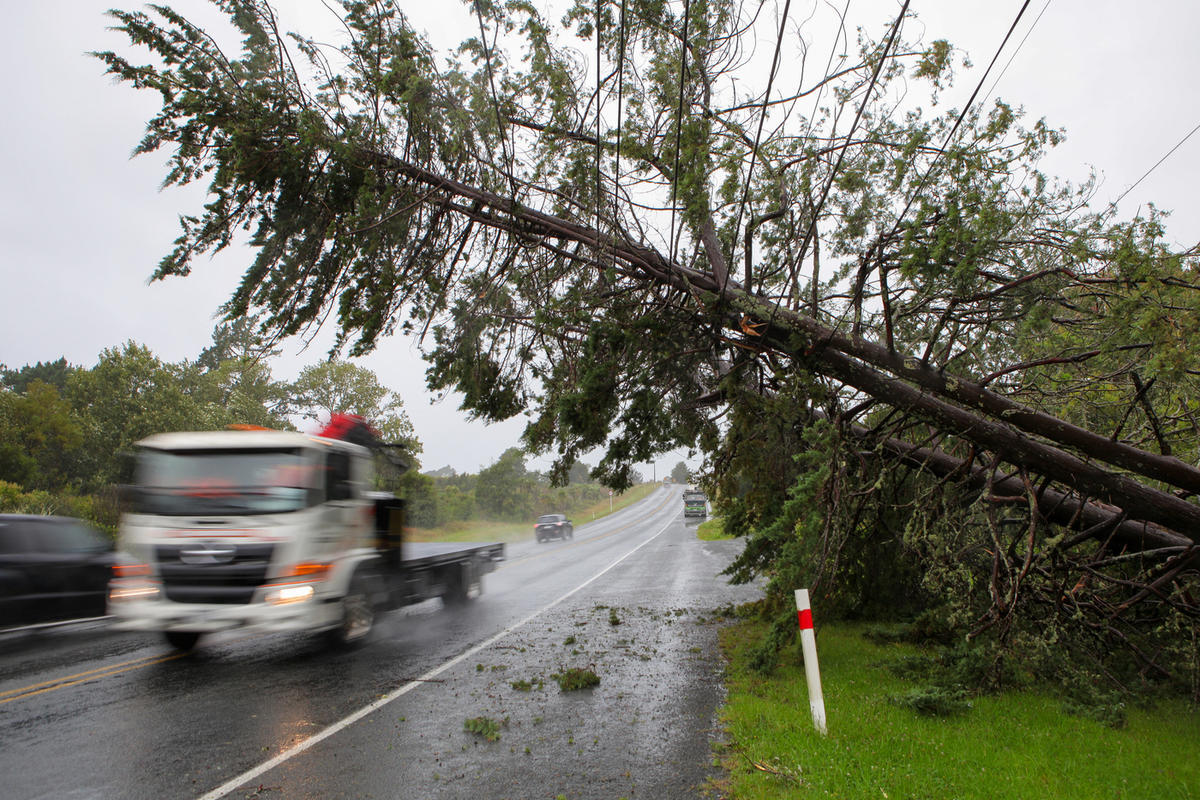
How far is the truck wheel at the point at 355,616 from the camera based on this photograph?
26.3 feet

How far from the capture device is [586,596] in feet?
45.3

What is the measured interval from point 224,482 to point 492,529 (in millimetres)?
41635

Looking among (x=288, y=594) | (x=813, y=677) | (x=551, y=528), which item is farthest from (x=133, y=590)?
(x=551, y=528)

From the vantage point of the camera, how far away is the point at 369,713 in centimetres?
573

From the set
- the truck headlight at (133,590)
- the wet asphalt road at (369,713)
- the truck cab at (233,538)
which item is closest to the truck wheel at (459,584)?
the wet asphalt road at (369,713)

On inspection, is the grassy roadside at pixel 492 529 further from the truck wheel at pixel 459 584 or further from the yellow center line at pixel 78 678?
the yellow center line at pixel 78 678

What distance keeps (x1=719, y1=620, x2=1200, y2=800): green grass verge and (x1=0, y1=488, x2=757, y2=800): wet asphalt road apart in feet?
1.46

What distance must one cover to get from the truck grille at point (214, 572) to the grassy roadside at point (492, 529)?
598 inches

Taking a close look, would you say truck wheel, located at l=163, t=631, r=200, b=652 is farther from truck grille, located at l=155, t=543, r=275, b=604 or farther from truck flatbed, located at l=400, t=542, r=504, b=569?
truck flatbed, located at l=400, t=542, r=504, b=569

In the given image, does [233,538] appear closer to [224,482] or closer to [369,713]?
[224,482]

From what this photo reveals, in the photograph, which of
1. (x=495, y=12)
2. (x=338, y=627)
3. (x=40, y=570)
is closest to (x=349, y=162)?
(x=495, y=12)

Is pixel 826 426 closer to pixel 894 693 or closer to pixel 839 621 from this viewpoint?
pixel 894 693

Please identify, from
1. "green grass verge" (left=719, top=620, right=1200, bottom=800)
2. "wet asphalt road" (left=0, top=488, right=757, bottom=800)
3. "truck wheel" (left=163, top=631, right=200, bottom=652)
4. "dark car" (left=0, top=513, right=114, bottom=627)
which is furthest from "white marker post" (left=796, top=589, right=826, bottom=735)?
"dark car" (left=0, top=513, right=114, bottom=627)

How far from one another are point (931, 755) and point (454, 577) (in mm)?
8708
